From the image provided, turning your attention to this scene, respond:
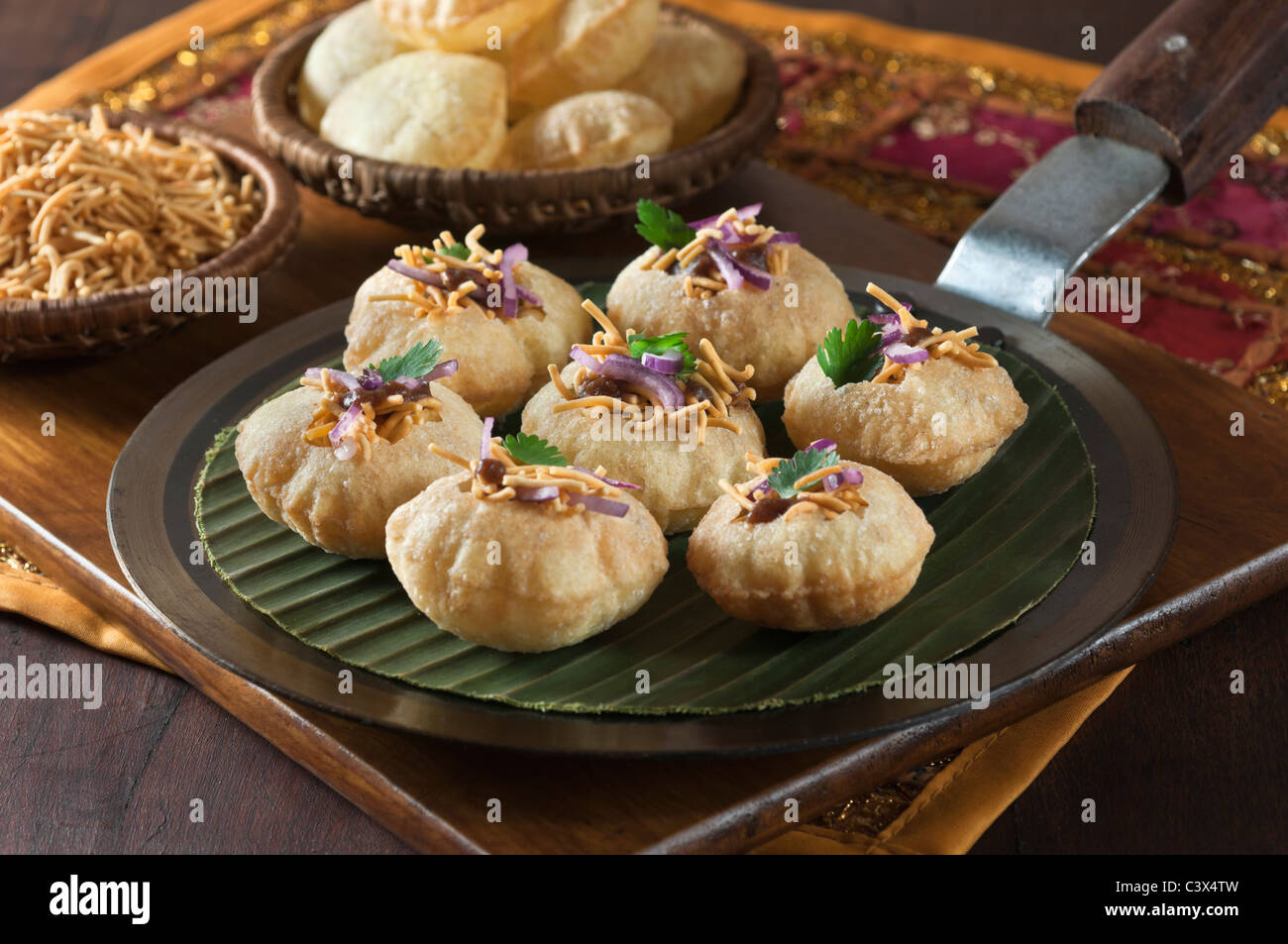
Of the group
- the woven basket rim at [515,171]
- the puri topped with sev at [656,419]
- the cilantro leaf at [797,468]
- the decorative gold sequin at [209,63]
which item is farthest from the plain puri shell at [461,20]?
the cilantro leaf at [797,468]

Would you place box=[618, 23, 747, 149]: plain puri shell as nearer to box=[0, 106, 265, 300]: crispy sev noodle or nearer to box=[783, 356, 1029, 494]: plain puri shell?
box=[0, 106, 265, 300]: crispy sev noodle

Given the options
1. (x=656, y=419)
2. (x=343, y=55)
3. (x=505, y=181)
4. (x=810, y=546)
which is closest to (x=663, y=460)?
(x=656, y=419)

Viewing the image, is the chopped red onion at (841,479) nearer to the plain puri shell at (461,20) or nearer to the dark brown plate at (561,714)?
the dark brown plate at (561,714)

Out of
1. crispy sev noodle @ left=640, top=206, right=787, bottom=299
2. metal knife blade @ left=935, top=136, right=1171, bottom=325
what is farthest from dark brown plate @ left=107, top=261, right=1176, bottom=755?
crispy sev noodle @ left=640, top=206, right=787, bottom=299

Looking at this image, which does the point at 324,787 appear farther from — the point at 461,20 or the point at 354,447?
the point at 461,20

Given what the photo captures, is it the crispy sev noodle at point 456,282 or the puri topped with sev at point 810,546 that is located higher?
the crispy sev noodle at point 456,282
